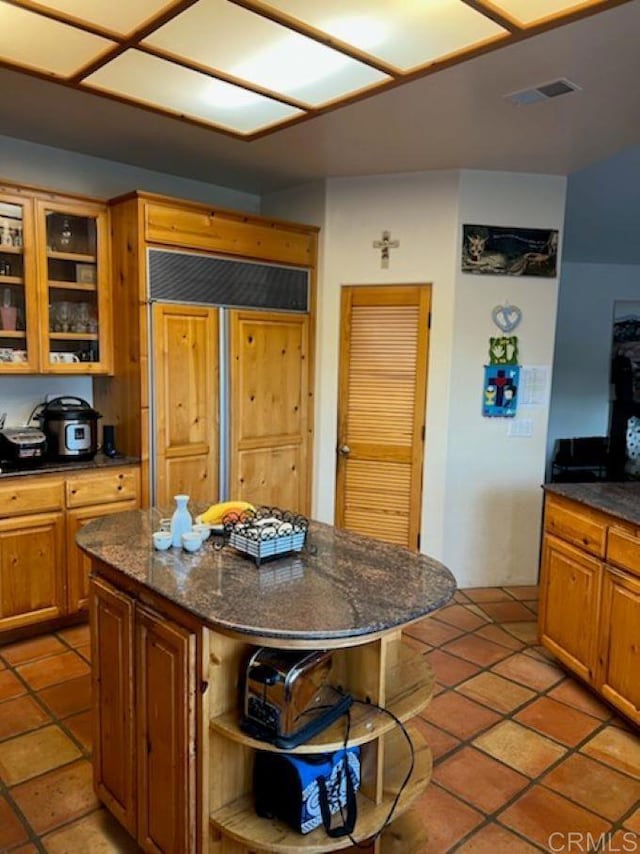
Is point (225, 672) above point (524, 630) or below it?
above

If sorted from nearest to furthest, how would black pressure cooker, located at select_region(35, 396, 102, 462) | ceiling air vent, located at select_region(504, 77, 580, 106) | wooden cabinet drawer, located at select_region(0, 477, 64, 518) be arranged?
ceiling air vent, located at select_region(504, 77, 580, 106)
wooden cabinet drawer, located at select_region(0, 477, 64, 518)
black pressure cooker, located at select_region(35, 396, 102, 462)

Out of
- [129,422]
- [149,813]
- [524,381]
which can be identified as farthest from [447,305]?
[149,813]

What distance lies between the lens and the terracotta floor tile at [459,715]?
263cm

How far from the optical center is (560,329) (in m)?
7.46

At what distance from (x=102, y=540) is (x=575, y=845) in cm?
186

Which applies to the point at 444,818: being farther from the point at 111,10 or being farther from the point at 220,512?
the point at 111,10

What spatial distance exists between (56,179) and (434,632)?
3.48m

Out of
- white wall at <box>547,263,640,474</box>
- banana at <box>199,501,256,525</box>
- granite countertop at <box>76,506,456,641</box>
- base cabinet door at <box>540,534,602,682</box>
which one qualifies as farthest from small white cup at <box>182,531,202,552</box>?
white wall at <box>547,263,640,474</box>

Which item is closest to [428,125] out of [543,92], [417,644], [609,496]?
[543,92]

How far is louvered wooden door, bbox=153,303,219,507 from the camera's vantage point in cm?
354

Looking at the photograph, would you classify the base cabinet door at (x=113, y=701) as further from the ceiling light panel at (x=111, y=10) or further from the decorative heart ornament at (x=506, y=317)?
the decorative heart ornament at (x=506, y=317)

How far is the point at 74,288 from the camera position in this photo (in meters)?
3.57

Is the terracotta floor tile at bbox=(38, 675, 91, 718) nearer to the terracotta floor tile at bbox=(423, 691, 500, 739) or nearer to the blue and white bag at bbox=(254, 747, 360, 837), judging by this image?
the blue and white bag at bbox=(254, 747, 360, 837)

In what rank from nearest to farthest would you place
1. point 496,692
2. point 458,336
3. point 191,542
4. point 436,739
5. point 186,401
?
point 191,542 < point 436,739 < point 496,692 < point 186,401 < point 458,336
